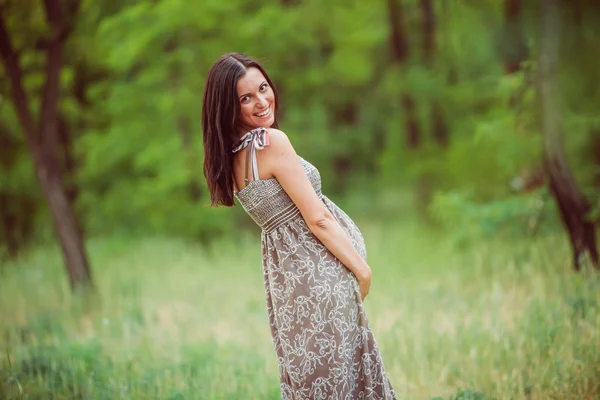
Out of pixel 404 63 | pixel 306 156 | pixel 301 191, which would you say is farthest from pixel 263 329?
pixel 404 63

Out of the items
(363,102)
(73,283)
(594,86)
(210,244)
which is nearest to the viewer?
(594,86)

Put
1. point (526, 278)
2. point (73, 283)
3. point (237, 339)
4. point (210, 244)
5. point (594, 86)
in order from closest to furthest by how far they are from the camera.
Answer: point (594, 86) → point (237, 339) → point (526, 278) → point (73, 283) → point (210, 244)

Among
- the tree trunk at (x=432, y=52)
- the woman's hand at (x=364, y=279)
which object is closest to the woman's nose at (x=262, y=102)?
the woman's hand at (x=364, y=279)

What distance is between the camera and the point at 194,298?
7.30 meters

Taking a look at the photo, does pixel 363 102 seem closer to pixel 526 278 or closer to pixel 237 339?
pixel 526 278

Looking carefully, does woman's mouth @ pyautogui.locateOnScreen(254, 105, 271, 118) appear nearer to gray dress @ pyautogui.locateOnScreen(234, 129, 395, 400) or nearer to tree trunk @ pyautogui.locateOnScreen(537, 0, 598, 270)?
gray dress @ pyautogui.locateOnScreen(234, 129, 395, 400)

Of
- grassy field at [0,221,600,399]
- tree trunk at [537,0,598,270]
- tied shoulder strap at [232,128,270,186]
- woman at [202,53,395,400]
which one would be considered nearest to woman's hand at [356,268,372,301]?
woman at [202,53,395,400]

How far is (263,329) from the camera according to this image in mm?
5750

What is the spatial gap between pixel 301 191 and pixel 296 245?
0.27m

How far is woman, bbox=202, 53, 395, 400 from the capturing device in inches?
103

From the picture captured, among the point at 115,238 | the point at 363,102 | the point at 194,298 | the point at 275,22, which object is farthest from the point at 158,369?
the point at 363,102

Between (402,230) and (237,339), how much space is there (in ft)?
22.3

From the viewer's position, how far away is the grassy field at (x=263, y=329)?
3943 mm

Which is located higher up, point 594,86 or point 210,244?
point 594,86
